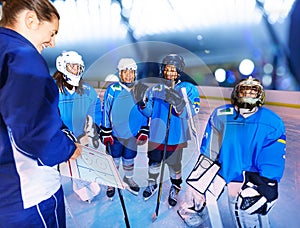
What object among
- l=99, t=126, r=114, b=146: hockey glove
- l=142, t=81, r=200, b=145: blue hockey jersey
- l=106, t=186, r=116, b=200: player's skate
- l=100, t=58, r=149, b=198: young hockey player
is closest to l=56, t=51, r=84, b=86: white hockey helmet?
l=100, t=58, r=149, b=198: young hockey player

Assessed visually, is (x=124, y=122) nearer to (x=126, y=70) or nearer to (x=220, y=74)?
(x=126, y=70)

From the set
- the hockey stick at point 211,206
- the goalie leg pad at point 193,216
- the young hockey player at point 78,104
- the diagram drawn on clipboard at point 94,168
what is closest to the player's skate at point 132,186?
the young hockey player at point 78,104

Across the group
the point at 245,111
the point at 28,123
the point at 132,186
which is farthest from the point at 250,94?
the point at 132,186

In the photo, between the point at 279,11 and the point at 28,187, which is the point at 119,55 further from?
the point at 28,187

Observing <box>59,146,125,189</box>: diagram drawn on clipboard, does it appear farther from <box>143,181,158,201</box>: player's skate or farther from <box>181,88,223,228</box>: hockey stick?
<box>143,181,158,201</box>: player's skate

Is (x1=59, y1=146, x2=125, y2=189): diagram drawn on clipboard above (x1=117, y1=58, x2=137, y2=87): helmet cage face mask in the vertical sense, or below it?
below

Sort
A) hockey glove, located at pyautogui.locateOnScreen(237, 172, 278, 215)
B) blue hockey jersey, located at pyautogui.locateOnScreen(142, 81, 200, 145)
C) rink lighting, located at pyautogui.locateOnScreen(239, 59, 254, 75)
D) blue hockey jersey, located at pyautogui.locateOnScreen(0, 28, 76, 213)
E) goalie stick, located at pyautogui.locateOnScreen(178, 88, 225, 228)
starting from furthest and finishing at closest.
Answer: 1. rink lighting, located at pyautogui.locateOnScreen(239, 59, 254, 75)
2. blue hockey jersey, located at pyautogui.locateOnScreen(142, 81, 200, 145)
3. goalie stick, located at pyautogui.locateOnScreen(178, 88, 225, 228)
4. hockey glove, located at pyautogui.locateOnScreen(237, 172, 278, 215)
5. blue hockey jersey, located at pyautogui.locateOnScreen(0, 28, 76, 213)

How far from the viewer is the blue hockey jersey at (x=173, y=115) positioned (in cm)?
137

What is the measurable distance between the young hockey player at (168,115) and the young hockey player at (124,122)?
0.08m

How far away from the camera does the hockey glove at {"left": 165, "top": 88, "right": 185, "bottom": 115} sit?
4.31ft

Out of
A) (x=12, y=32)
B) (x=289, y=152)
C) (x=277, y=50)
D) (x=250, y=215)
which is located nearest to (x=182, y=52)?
(x=277, y=50)

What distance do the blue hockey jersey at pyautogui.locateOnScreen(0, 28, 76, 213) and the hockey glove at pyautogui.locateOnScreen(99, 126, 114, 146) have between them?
91cm

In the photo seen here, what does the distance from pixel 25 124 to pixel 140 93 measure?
0.91 m

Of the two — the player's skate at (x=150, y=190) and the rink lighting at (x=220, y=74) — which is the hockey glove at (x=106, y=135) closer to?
the player's skate at (x=150, y=190)
